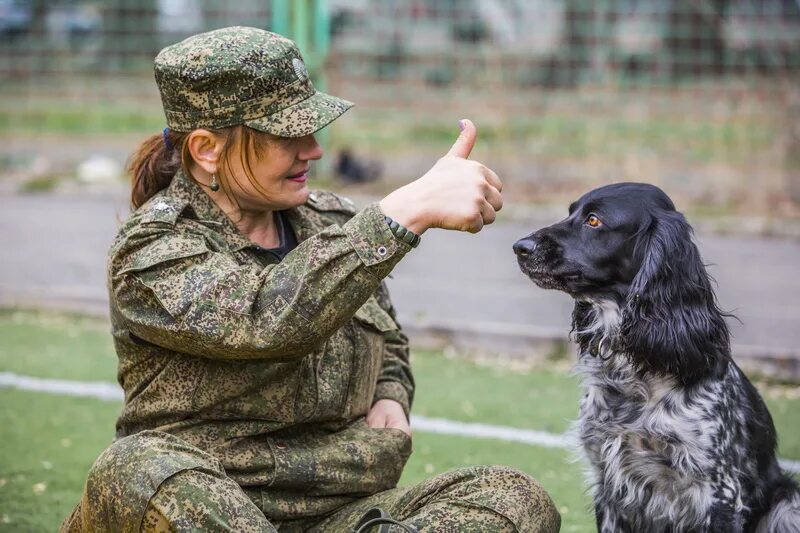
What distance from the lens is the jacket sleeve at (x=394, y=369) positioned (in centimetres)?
412

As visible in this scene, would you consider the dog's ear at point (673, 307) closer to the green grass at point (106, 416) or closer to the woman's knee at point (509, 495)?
the woman's knee at point (509, 495)

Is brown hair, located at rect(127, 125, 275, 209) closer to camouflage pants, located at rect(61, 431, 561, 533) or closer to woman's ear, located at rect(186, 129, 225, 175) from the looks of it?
woman's ear, located at rect(186, 129, 225, 175)

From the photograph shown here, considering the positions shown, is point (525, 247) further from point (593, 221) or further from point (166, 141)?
point (166, 141)

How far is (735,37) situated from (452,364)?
24.2ft

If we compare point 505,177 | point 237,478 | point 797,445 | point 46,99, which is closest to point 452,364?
point 797,445

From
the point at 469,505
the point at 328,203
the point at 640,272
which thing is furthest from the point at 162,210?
the point at 640,272

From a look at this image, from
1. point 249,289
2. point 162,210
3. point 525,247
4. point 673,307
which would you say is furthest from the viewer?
point 525,247

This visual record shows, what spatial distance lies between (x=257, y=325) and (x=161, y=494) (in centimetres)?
51

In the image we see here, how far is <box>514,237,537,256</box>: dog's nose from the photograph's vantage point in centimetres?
→ 385

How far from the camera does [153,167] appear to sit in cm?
380

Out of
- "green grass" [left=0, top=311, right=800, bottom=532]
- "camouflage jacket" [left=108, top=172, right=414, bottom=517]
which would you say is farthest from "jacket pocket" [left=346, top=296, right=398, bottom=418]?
"green grass" [left=0, top=311, right=800, bottom=532]

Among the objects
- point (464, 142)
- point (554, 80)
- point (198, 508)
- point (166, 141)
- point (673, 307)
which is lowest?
point (554, 80)

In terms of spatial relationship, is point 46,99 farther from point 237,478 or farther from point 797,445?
point 237,478

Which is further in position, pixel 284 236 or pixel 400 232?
pixel 284 236
